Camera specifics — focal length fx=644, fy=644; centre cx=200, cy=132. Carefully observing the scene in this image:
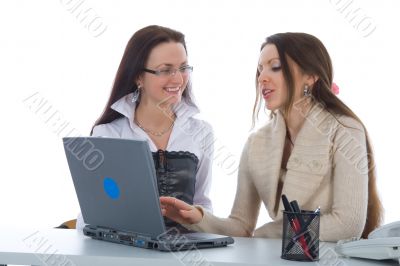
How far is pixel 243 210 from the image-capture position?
235 centimetres

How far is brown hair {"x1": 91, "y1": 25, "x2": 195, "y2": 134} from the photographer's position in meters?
2.74

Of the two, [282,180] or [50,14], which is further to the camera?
[50,14]

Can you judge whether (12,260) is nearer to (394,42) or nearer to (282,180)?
(282,180)

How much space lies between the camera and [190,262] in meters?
1.57

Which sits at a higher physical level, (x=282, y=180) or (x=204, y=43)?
(x=204, y=43)

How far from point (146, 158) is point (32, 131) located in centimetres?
223

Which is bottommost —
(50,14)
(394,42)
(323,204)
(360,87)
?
(323,204)

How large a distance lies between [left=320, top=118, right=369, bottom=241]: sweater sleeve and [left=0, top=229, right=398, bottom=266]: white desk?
0.96 feet

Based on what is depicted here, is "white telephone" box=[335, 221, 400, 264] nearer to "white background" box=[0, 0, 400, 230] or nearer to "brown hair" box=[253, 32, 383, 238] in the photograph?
"brown hair" box=[253, 32, 383, 238]

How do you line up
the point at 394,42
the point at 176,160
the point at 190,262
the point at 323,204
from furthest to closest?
the point at 394,42
the point at 176,160
the point at 323,204
the point at 190,262

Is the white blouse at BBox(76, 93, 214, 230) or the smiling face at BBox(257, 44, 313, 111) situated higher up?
the smiling face at BBox(257, 44, 313, 111)

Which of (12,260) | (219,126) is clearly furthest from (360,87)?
(12,260)

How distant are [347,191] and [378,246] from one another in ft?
1.89

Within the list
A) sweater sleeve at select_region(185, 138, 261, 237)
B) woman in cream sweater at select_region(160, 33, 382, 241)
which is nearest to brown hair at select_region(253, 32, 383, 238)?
woman in cream sweater at select_region(160, 33, 382, 241)
